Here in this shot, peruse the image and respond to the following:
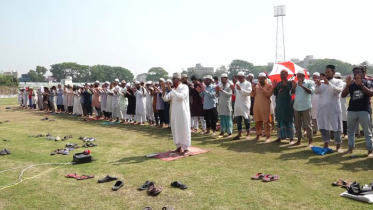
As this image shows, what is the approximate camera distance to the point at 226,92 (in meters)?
9.08

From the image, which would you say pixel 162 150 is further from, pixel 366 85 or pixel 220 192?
pixel 366 85

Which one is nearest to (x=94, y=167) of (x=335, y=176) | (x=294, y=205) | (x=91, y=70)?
(x=294, y=205)

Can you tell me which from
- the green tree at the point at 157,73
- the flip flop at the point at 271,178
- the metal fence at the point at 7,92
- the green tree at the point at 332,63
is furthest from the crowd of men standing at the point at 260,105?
the green tree at the point at 332,63

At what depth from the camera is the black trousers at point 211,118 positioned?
9789 millimetres

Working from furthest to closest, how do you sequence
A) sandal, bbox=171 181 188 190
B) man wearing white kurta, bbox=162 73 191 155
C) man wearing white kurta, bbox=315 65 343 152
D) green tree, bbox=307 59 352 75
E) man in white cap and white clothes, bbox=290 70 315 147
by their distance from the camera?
green tree, bbox=307 59 352 75
man in white cap and white clothes, bbox=290 70 315 147
man wearing white kurta, bbox=162 73 191 155
man wearing white kurta, bbox=315 65 343 152
sandal, bbox=171 181 188 190

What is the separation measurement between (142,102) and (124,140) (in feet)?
11.8

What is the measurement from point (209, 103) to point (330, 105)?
12.9 feet

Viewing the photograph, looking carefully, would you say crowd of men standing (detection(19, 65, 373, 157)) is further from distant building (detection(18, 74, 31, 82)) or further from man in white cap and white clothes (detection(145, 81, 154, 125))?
distant building (detection(18, 74, 31, 82))

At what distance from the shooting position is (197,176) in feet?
17.4

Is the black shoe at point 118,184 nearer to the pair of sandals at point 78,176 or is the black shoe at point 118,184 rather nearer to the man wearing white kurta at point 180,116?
the pair of sandals at point 78,176

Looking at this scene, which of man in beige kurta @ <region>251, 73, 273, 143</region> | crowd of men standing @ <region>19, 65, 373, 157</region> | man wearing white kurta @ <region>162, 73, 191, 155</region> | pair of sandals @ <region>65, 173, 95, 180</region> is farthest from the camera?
man in beige kurta @ <region>251, 73, 273, 143</region>

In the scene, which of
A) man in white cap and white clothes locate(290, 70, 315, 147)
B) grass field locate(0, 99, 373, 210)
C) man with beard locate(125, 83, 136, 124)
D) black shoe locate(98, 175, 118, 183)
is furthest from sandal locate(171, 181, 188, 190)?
man with beard locate(125, 83, 136, 124)

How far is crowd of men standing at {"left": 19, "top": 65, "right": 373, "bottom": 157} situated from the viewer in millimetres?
6398

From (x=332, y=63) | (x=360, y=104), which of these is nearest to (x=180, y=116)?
(x=360, y=104)
